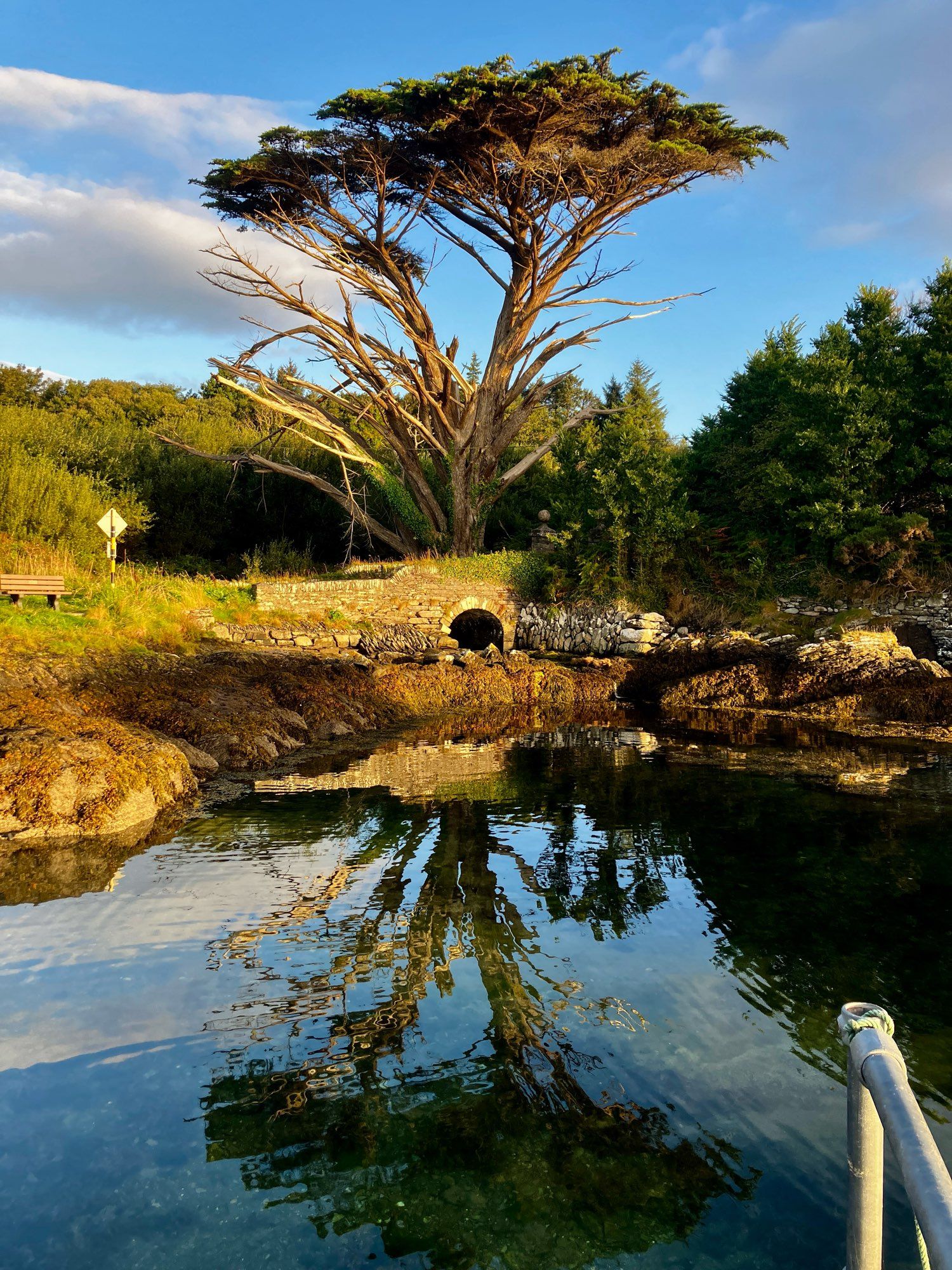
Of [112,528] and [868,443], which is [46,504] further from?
[868,443]

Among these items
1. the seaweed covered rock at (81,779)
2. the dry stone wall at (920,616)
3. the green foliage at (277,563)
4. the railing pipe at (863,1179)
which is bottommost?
the seaweed covered rock at (81,779)

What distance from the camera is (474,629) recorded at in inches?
1099

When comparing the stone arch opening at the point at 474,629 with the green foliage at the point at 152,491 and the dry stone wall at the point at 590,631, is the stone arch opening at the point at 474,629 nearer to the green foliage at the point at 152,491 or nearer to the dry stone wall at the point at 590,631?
the dry stone wall at the point at 590,631

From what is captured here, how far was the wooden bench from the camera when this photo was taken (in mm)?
15836

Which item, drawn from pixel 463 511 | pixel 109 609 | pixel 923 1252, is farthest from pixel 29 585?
pixel 923 1252

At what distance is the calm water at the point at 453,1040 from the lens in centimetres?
321

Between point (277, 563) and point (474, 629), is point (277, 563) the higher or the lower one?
the higher one

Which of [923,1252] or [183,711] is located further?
[183,711]

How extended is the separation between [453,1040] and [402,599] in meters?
19.3

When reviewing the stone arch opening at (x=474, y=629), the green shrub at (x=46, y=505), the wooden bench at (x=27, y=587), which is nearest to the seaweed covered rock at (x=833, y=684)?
the stone arch opening at (x=474, y=629)

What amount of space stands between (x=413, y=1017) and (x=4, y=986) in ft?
7.94

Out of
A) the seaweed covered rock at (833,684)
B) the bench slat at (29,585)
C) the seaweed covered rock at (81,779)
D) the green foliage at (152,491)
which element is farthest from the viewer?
the green foliage at (152,491)

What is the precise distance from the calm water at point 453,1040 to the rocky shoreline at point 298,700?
111 centimetres

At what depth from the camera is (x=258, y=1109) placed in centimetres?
382
